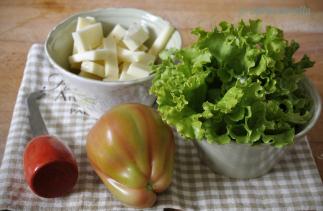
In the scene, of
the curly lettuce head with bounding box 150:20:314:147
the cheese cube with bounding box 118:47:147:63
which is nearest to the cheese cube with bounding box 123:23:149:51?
the cheese cube with bounding box 118:47:147:63

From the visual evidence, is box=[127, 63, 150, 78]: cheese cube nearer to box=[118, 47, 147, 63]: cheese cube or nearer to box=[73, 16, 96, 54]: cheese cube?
box=[118, 47, 147, 63]: cheese cube

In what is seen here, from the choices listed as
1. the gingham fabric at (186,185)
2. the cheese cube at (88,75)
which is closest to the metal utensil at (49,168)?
the gingham fabric at (186,185)

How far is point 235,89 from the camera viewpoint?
607 millimetres

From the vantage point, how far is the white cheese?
863 millimetres

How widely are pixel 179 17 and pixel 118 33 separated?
0.32 meters

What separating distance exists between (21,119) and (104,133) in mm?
230

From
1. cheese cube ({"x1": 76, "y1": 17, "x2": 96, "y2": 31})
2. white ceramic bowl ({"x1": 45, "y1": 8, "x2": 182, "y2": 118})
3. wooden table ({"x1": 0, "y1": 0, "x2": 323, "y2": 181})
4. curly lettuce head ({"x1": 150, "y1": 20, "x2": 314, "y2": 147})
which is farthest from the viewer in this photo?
wooden table ({"x1": 0, "y1": 0, "x2": 323, "y2": 181})

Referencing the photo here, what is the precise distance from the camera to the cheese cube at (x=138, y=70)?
0.79 metres

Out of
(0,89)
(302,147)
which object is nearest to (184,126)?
(302,147)

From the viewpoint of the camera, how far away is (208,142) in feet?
2.09

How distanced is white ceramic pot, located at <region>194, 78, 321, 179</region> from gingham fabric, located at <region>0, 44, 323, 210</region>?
2 cm

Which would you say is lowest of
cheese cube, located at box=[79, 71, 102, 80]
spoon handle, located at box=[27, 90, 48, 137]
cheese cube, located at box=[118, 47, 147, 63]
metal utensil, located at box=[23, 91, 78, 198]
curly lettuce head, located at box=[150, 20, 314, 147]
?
spoon handle, located at box=[27, 90, 48, 137]

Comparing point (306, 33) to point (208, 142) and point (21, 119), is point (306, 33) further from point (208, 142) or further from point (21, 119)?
point (21, 119)

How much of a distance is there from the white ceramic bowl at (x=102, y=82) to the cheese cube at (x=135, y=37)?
0.04m
